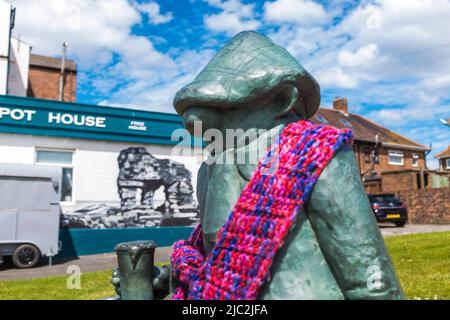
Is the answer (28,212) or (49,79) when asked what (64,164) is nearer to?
(28,212)

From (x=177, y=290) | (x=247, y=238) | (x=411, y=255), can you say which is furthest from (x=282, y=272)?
(x=411, y=255)

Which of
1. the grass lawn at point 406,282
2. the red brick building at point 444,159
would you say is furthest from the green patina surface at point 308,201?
the red brick building at point 444,159

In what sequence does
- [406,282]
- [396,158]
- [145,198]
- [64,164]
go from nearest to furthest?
[406,282]
[64,164]
[145,198]
[396,158]

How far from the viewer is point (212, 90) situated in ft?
5.23

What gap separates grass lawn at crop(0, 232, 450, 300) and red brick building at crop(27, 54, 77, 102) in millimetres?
21784

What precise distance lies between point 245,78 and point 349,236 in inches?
27.1

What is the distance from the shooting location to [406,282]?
5766 mm

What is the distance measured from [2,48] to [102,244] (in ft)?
32.6

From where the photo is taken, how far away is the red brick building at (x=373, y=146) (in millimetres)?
30109

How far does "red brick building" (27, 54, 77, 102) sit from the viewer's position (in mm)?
26922

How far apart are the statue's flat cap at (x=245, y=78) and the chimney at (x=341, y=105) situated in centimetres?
3487

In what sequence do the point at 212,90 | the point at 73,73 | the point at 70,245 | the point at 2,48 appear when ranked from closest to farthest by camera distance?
the point at 212,90 → the point at 70,245 → the point at 2,48 → the point at 73,73

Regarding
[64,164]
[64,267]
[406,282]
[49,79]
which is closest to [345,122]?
[49,79]
